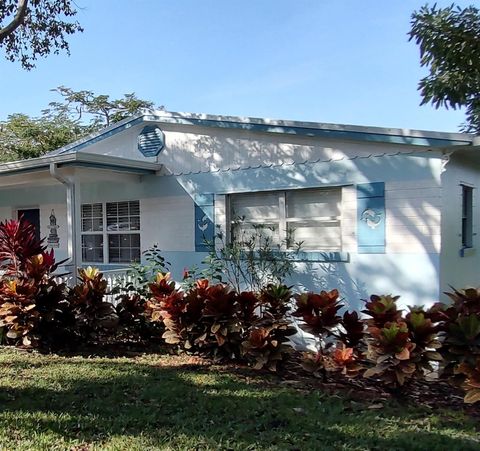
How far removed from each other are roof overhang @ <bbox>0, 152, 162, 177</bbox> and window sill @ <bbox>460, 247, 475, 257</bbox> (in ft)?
18.0

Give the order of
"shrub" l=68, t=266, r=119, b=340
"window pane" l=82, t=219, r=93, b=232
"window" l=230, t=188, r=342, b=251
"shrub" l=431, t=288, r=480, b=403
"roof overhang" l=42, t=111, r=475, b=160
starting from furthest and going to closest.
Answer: "window pane" l=82, t=219, r=93, b=232 < "window" l=230, t=188, r=342, b=251 < "shrub" l=68, t=266, r=119, b=340 < "roof overhang" l=42, t=111, r=475, b=160 < "shrub" l=431, t=288, r=480, b=403

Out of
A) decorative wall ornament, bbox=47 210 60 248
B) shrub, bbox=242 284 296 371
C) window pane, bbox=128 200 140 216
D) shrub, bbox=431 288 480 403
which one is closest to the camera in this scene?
shrub, bbox=431 288 480 403

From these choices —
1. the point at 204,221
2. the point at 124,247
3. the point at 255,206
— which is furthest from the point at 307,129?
the point at 124,247

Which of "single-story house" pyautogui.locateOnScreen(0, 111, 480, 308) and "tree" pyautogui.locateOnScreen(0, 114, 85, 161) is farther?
"tree" pyautogui.locateOnScreen(0, 114, 85, 161)

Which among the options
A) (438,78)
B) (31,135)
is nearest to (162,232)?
(438,78)

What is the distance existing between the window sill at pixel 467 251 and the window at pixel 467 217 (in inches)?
2.9

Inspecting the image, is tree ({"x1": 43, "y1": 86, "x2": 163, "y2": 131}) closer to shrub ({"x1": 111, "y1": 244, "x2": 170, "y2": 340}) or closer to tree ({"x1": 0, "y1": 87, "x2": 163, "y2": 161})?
tree ({"x1": 0, "y1": 87, "x2": 163, "y2": 161})

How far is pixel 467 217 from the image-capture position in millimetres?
7852

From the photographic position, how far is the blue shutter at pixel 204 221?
28.4 feet

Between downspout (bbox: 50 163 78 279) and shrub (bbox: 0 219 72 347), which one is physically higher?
downspout (bbox: 50 163 78 279)

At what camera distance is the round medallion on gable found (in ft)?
31.1

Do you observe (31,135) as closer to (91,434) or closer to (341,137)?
(341,137)

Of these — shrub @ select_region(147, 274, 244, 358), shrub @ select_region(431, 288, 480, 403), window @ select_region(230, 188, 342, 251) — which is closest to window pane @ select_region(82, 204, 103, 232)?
window @ select_region(230, 188, 342, 251)

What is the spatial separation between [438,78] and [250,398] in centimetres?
792
